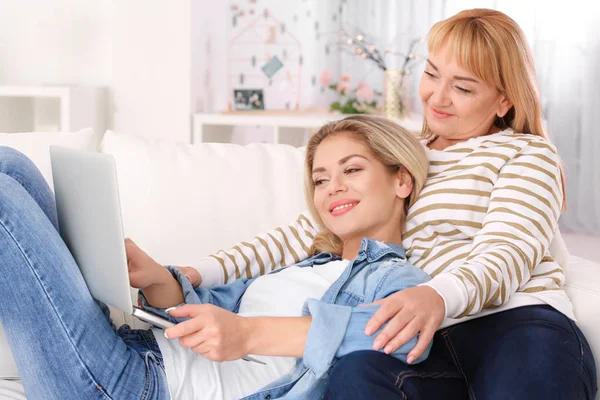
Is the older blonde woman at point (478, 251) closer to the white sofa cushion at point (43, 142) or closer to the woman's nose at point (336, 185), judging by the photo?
the woman's nose at point (336, 185)

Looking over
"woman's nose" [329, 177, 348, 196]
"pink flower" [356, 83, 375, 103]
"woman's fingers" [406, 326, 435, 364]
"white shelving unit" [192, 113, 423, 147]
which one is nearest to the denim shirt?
"woman's fingers" [406, 326, 435, 364]

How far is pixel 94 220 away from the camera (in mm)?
1180

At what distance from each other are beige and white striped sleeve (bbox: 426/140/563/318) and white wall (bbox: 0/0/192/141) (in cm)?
224

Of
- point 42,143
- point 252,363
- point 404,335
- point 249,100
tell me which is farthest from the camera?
point 249,100

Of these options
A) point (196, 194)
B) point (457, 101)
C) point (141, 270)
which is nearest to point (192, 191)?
point (196, 194)

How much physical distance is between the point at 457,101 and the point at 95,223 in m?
0.79

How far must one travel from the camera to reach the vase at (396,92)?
3654 millimetres

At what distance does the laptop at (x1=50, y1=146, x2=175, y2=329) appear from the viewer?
1106 mm

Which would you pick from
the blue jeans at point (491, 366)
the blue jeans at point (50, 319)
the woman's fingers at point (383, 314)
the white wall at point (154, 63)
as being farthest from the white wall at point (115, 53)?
the woman's fingers at point (383, 314)

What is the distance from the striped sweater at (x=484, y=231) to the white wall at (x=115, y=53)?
1971mm

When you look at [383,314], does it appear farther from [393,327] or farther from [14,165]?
[14,165]

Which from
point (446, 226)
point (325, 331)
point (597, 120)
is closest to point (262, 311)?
point (325, 331)

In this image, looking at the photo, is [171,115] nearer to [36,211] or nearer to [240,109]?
[240,109]

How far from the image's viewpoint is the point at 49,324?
121 cm
